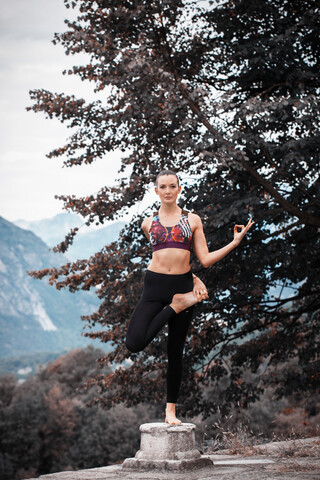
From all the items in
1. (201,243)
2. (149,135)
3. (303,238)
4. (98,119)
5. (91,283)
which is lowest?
(201,243)

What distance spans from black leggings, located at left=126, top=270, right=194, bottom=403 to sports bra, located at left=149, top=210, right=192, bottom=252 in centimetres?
27

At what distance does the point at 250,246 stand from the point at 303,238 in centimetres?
104

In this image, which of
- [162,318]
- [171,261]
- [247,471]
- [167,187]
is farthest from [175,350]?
[167,187]

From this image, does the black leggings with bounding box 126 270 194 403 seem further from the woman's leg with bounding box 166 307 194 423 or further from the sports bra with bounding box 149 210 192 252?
the sports bra with bounding box 149 210 192 252

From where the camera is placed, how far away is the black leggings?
492 centimetres

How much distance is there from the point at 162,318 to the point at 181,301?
231 mm

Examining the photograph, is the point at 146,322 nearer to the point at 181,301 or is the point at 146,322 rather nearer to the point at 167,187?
the point at 181,301

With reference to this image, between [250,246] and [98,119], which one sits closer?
[250,246]

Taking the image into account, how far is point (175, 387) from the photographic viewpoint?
5332 millimetres

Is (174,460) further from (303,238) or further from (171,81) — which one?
(303,238)

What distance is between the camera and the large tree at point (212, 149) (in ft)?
28.2

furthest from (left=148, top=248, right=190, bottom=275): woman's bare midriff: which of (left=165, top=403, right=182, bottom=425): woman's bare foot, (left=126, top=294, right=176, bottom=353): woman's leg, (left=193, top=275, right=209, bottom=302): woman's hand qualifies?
(left=165, top=403, right=182, bottom=425): woman's bare foot

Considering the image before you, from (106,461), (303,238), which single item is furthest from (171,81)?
(106,461)

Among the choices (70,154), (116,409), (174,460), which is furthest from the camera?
(116,409)
